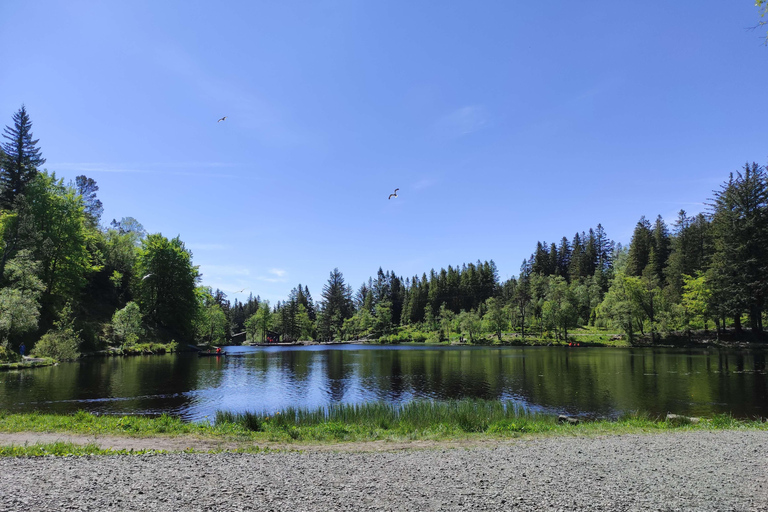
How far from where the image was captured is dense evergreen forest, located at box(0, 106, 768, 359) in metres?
50.3

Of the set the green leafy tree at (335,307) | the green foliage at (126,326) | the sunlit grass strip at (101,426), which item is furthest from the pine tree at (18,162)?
the green leafy tree at (335,307)

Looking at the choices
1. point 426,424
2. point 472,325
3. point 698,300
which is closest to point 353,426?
point 426,424

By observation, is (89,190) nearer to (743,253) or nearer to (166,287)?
(166,287)

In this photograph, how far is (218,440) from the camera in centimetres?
1301

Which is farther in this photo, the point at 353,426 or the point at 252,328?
the point at 252,328

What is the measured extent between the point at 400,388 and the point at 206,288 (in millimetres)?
76142

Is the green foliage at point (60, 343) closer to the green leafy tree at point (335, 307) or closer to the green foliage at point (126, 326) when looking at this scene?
the green foliage at point (126, 326)

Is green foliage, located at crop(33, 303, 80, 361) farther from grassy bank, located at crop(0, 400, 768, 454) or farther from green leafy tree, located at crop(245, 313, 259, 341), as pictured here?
green leafy tree, located at crop(245, 313, 259, 341)

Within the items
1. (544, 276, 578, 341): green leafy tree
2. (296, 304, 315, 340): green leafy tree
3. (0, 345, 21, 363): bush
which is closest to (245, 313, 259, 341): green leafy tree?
(296, 304, 315, 340): green leafy tree

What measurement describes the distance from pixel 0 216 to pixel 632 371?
81.9 metres

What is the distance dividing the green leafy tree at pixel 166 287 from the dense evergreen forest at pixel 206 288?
0.22 metres

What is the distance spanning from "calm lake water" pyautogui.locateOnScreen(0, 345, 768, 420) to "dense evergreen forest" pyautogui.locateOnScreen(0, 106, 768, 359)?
1580 cm

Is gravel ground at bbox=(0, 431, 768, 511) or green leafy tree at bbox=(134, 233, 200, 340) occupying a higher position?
green leafy tree at bbox=(134, 233, 200, 340)

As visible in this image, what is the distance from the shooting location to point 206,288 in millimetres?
93438
